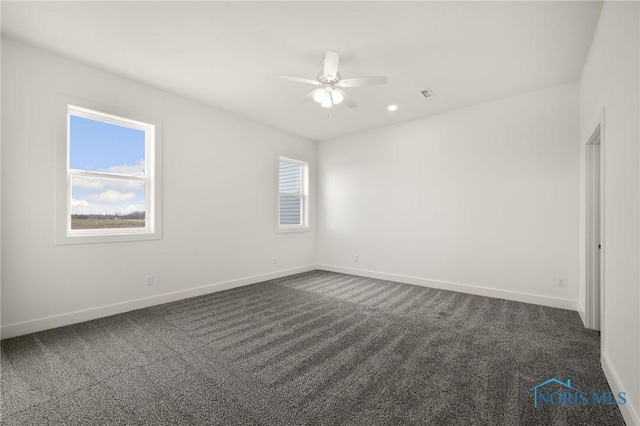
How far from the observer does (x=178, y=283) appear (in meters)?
3.94

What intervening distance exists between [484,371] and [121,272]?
3.86m

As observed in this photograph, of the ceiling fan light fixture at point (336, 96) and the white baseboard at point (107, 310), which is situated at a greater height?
the ceiling fan light fixture at point (336, 96)

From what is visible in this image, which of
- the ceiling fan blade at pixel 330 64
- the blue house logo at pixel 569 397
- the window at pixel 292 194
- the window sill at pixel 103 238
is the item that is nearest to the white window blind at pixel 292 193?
the window at pixel 292 194

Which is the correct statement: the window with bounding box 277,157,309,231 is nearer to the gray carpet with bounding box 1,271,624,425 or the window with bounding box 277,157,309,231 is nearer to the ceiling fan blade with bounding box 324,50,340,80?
the gray carpet with bounding box 1,271,624,425

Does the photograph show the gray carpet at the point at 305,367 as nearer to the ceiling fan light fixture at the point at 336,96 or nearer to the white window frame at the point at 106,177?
the white window frame at the point at 106,177

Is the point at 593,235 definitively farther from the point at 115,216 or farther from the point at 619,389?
the point at 115,216

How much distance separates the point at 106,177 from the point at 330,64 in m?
→ 2.88

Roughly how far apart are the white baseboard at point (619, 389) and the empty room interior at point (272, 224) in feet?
0.10

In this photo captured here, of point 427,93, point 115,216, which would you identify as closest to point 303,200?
A: point 427,93

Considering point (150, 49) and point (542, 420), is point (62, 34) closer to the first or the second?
point (150, 49)

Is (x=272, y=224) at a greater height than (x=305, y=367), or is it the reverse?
(x=272, y=224)

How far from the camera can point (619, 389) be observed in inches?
69.2

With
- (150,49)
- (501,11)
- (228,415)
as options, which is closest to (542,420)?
(228,415)

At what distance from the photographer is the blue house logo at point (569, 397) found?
177 cm
